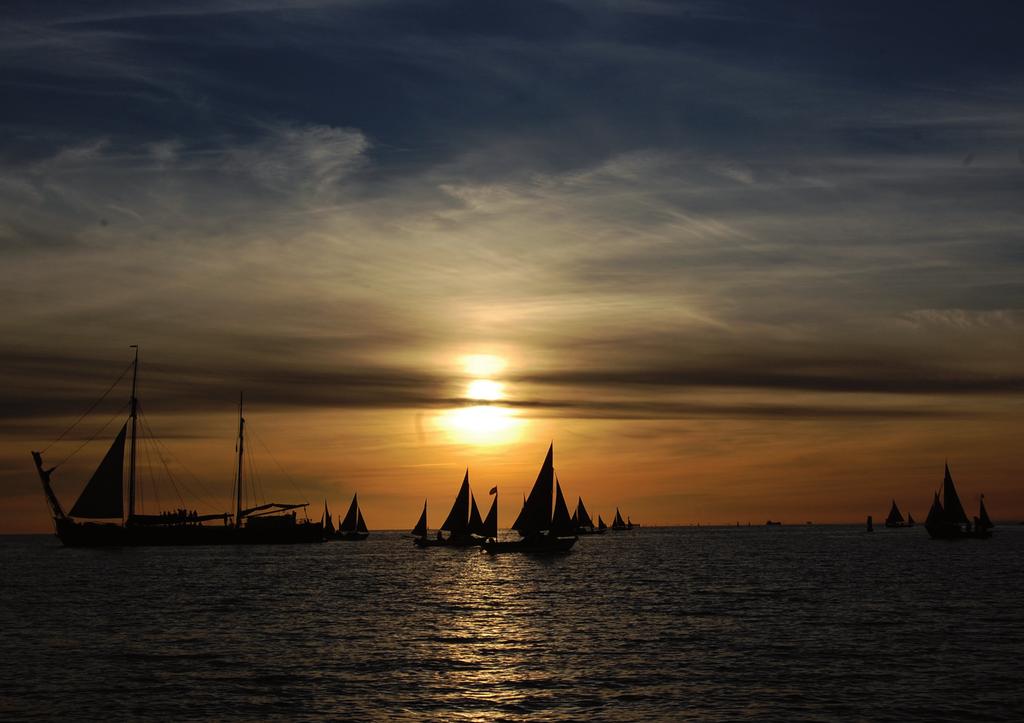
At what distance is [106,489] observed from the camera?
6156 inches

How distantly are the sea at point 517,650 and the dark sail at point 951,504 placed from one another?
249ft

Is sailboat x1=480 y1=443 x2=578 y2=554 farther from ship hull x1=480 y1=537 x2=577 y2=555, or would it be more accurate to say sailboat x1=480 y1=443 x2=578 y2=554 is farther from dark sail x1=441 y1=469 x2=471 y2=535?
dark sail x1=441 y1=469 x2=471 y2=535

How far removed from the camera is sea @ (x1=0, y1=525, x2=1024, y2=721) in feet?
120

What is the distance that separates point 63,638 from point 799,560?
11956 cm

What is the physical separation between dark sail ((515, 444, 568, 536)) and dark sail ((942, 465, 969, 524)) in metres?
76.0

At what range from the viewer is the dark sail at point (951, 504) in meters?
170

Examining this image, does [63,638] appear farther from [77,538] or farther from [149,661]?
[77,538]

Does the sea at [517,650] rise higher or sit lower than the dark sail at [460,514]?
lower

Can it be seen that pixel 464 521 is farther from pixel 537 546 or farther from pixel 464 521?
pixel 537 546

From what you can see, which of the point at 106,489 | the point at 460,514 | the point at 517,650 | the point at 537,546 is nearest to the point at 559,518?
the point at 537,546

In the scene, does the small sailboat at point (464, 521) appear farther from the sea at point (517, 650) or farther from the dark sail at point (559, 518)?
the sea at point (517, 650)

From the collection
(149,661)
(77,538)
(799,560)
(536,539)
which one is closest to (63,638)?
(149,661)

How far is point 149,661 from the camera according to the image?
154ft

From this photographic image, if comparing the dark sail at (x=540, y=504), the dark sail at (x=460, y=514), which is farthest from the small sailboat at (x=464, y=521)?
the dark sail at (x=540, y=504)
